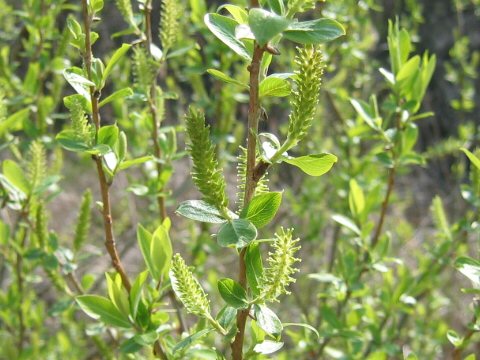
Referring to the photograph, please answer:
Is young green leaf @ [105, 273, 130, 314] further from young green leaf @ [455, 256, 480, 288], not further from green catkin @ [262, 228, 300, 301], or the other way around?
young green leaf @ [455, 256, 480, 288]

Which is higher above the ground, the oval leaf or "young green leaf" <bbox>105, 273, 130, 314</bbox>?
the oval leaf

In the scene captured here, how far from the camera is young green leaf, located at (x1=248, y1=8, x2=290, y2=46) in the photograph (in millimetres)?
522

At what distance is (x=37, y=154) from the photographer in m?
1.02

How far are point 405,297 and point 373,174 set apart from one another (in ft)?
2.24

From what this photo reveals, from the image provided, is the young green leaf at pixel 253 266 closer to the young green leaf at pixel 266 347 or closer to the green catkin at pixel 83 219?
the young green leaf at pixel 266 347

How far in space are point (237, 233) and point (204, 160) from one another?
0.08 metres

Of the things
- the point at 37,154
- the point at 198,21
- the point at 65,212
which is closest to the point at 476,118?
the point at 65,212

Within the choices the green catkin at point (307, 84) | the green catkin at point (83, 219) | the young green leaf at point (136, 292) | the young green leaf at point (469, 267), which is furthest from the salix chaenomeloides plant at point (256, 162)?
the green catkin at point (83, 219)

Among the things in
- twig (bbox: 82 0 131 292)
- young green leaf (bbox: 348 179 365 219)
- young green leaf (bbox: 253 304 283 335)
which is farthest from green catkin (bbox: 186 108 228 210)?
young green leaf (bbox: 348 179 365 219)

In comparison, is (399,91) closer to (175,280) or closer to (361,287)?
(361,287)

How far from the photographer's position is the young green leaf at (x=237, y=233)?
58cm

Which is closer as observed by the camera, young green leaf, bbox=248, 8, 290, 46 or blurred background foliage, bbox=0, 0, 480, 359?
young green leaf, bbox=248, 8, 290, 46

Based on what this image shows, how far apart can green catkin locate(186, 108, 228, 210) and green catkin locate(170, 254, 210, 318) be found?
0.25 ft

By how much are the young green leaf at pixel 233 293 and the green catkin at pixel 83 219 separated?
49 centimetres
